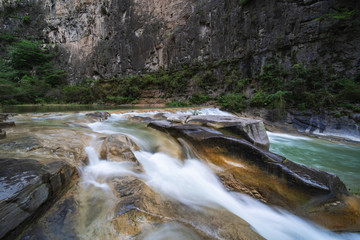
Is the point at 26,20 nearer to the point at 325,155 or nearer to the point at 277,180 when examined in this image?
the point at 277,180

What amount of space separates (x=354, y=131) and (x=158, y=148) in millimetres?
8639

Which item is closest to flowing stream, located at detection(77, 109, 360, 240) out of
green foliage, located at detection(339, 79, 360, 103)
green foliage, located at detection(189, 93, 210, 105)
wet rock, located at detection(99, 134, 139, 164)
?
wet rock, located at detection(99, 134, 139, 164)

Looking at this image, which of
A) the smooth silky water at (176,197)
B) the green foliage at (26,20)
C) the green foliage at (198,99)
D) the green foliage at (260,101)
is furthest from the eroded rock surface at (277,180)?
the green foliage at (26,20)

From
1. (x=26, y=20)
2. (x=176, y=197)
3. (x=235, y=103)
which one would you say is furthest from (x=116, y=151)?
(x=26, y=20)

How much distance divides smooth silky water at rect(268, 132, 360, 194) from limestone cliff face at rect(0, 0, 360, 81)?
640cm

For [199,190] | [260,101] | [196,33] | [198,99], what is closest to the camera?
[199,190]

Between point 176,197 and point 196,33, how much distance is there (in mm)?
19477

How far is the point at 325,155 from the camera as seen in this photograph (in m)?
4.59

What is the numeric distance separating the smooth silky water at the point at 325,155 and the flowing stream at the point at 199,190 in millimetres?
2064

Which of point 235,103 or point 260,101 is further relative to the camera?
point 235,103

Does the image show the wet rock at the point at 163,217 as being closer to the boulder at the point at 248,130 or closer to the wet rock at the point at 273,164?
the wet rock at the point at 273,164

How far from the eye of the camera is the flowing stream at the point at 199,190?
68.6 inches

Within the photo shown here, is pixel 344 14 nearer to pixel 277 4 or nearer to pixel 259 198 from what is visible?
pixel 277 4

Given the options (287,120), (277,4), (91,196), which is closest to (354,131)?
(287,120)
